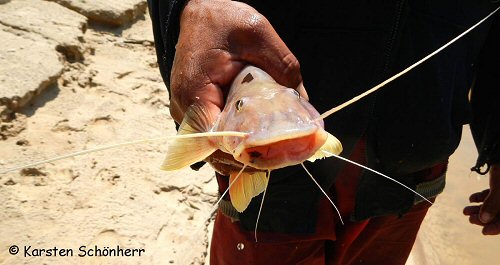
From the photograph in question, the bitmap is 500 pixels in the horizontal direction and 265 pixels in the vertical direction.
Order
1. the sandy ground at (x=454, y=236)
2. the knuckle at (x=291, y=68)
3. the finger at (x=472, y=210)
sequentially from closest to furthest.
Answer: the knuckle at (x=291, y=68), the finger at (x=472, y=210), the sandy ground at (x=454, y=236)

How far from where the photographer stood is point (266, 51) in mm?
977

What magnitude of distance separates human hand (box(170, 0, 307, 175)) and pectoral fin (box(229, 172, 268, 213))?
4cm

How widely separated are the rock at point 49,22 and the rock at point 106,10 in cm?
13

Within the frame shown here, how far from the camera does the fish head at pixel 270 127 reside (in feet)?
2.52

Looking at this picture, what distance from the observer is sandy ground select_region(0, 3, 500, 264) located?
2.19 metres

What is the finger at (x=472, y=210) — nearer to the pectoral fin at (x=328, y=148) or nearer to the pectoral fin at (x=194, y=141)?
the pectoral fin at (x=328, y=148)

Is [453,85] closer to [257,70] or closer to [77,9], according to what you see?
[257,70]

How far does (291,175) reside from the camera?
1.39 meters

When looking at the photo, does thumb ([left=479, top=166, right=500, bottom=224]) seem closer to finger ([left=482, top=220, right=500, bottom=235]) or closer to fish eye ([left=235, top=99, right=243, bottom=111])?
finger ([left=482, top=220, right=500, bottom=235])

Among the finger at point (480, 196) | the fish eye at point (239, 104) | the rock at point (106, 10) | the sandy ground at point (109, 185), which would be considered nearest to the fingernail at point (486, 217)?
the finger at point (480, 196)

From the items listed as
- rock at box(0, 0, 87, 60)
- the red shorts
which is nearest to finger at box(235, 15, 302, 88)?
the red shorts

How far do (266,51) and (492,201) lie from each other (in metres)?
1.22

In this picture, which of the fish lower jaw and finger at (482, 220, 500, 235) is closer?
the fish lower jaw

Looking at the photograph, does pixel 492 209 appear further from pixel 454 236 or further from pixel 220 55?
pixel 454 236
